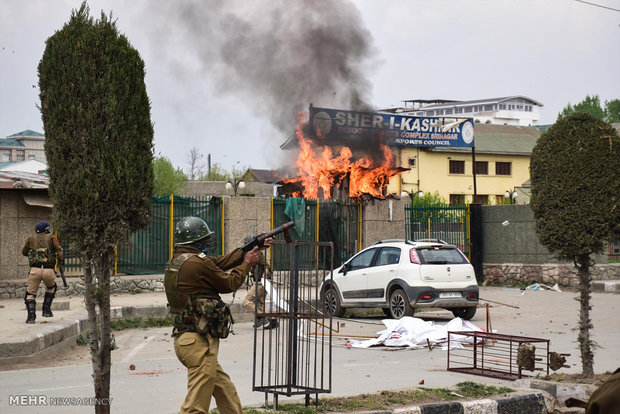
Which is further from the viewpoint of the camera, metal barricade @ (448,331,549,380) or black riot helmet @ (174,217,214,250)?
metal barricade @ (448,331,549,380)

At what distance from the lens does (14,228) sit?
59.0 ft

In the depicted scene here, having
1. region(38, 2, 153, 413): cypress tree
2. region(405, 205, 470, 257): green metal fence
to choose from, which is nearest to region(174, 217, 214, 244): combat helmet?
region(38, 2, 153, 413): cypress tree

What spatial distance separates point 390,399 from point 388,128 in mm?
25369

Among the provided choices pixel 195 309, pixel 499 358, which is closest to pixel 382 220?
pixel 499 358

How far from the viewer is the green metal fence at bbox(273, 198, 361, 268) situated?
21859mm

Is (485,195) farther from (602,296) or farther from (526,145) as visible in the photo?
(602,296)

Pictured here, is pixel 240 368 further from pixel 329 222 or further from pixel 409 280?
pixel 329 222

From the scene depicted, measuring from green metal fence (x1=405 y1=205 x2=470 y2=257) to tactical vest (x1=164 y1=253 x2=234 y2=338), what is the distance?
18.5m

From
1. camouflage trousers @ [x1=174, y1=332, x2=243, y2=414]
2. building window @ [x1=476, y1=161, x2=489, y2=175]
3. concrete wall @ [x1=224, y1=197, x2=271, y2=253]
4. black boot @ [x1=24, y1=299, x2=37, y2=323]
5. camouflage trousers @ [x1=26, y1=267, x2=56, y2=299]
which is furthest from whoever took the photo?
building window @ [x1=476, y1=161, x2=489, y2=175]

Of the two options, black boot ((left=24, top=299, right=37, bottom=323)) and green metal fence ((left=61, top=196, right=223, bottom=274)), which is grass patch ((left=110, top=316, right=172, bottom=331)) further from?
green metal fence ((left=61, top=196, right=223, bottom=274))

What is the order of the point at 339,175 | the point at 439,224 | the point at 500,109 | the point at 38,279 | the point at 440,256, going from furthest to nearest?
1. the point at 500,109
2. the point at 439,224
3. the point at 339,175
4. the point at 440,256
5. the point at 38,279

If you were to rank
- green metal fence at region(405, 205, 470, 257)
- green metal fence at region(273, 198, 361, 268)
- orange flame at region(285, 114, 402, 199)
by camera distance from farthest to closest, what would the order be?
orange flame at region(285, 114, 402, 199)
green metal fence at region(405, 205, 470, 257)
green metal fence at region(273, 198, 361, 268)

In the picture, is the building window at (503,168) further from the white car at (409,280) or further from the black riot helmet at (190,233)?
the black riot helmet at (190,233)

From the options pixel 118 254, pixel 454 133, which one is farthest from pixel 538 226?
pixel 454 133
